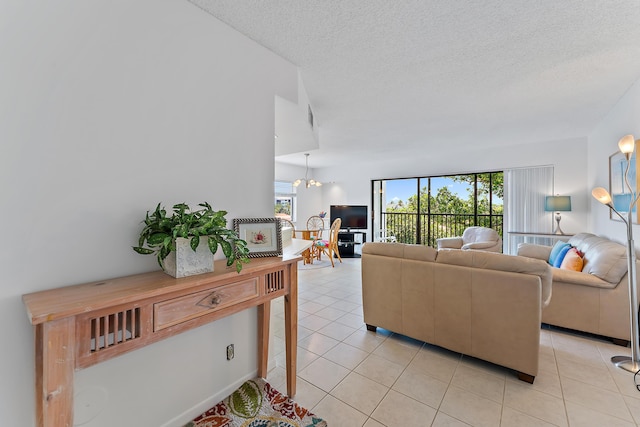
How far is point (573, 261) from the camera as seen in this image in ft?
9.26

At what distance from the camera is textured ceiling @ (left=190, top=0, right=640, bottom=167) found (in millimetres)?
1588

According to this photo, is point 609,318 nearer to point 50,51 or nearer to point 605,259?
point 605,259

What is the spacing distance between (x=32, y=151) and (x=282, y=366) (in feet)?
6.63

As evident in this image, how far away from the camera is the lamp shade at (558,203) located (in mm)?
4254

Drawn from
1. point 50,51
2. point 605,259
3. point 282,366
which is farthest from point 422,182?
point 50,51

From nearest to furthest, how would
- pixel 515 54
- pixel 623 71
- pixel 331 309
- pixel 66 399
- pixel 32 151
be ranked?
pixel 66 399, pixel 32 151, pixel 515 54, pixel 623 71, pixel 331 309

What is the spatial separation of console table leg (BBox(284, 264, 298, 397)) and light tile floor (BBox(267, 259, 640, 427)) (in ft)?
0.46

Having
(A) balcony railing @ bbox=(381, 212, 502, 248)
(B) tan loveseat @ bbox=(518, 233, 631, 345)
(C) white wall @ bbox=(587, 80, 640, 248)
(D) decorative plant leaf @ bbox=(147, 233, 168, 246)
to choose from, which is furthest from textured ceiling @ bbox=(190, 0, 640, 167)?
(A) balcony railing @ bbox=(381, 212, 502, 248)

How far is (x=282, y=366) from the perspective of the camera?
6.99 feet

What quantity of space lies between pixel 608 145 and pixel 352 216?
4889 millimetres

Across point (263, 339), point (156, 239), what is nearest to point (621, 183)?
point (263, 339)

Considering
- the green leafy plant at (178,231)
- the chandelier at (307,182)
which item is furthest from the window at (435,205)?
the green leafy plant at (178,231)

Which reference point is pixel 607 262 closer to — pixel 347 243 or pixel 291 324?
pixel 291 324

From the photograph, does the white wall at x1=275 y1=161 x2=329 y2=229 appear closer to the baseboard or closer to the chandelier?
the chandelier
